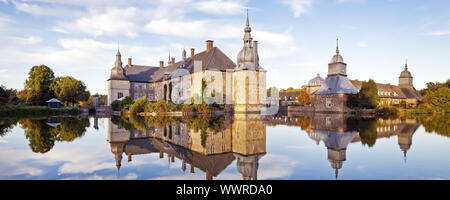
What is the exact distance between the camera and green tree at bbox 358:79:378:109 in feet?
104

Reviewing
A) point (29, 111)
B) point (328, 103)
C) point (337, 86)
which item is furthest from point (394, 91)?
point (29, 111)

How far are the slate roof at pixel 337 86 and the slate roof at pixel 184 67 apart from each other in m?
13.2

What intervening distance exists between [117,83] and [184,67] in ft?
38.5

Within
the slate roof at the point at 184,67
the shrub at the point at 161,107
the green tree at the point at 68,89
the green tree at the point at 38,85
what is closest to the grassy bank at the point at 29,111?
the green tree at the point at 68,89

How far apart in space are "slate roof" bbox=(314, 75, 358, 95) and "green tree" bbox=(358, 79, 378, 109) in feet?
10.7

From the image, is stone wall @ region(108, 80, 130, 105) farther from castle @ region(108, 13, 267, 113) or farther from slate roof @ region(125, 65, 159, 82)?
slate roof @ region(125, 65, 159, 82)

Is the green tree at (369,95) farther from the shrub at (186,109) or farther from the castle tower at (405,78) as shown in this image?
the castle tower at (405,78)

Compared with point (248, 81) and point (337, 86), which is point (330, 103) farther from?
point (248, 81)

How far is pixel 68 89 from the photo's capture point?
3766 centimetres

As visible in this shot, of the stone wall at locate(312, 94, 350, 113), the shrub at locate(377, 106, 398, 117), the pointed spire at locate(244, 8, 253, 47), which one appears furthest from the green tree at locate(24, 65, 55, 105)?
the shrub at locate(377, 106, 398, 117)

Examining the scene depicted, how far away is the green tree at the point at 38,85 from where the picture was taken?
36781 millimetres
